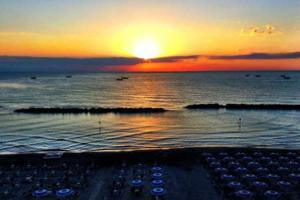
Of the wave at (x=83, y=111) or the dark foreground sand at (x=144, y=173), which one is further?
the wave at (x=83, y=111)

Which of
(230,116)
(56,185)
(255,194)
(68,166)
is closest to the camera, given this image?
(255,194)

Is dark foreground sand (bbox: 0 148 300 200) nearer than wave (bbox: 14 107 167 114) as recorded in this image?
Yes

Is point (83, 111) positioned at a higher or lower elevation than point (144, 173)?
lower

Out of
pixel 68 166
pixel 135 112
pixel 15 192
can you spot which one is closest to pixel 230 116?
pixel 135 112

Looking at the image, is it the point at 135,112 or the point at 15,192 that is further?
the point at 135,112

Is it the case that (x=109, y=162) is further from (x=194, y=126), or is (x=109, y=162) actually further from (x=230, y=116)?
(x=230, y=116)

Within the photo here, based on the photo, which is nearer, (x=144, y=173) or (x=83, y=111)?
(x=144, y=173)

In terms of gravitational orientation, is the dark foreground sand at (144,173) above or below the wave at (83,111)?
above

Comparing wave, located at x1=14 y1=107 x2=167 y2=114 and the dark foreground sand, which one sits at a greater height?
the dark foreground sand
